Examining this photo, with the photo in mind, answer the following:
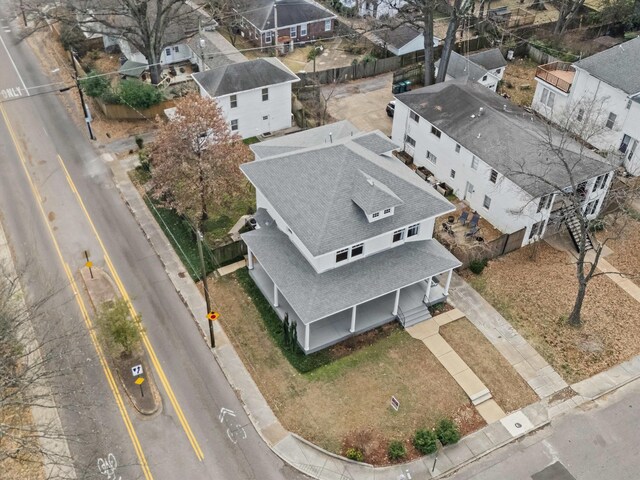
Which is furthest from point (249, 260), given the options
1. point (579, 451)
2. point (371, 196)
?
point (579, 451)

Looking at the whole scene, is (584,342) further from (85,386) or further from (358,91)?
(358,91)

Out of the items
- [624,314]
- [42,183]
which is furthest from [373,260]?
[42,183]

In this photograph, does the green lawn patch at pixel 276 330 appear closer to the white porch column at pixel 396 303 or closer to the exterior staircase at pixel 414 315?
the white porch column at pixel 396 303

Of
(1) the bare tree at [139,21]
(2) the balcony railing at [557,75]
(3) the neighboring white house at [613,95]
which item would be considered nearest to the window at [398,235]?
(3) the neighboring white house at [613,95]

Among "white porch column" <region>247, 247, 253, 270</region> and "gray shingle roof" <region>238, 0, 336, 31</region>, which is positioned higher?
"gray shingle roof" <region>238, 0, 336, 31</region>

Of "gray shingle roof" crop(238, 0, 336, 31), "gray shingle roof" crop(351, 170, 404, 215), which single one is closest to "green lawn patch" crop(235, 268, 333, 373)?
"gray shingle roof" crop(351, 170, 404, 215)

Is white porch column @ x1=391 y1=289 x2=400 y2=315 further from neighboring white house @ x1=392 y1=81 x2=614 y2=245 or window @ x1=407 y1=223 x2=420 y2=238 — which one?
neighboring white house @ x1=392 y1=81 x2=614 y2=245

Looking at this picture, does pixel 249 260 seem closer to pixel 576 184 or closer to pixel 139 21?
pixel 576 184
